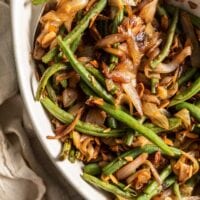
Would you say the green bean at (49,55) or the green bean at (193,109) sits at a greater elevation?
the green bean at (49,55)

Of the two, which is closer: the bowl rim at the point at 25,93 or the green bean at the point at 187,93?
the bowl rim at the point at 25,93

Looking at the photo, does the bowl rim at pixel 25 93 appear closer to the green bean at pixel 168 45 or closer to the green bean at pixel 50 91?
the green bean at pixel 50 91

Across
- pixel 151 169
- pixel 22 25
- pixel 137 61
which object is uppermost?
pixel 22 25

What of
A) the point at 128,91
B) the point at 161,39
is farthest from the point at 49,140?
the point at 161,39

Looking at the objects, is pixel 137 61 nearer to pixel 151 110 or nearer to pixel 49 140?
pixel 151 110

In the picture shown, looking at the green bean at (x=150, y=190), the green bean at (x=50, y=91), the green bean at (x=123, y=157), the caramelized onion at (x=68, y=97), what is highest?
the green bean at (x=50, y=91)

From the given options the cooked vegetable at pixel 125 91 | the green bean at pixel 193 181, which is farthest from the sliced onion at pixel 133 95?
the green bean at pixel 193 181
